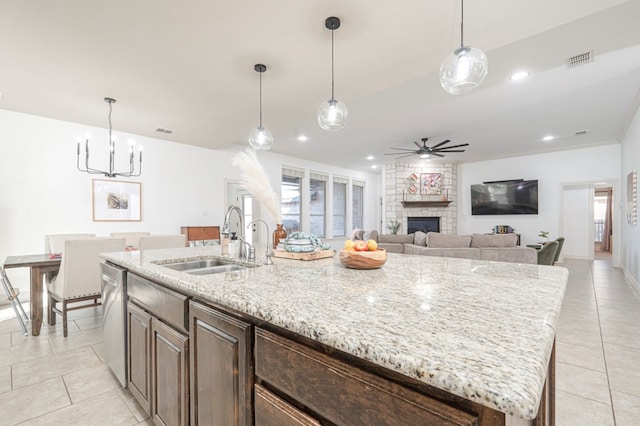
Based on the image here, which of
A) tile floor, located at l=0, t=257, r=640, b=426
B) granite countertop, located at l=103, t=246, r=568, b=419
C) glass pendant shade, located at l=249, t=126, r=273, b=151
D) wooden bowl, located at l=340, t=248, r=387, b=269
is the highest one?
glass pendant shade, located at l=249, t=126, r=273, b=151

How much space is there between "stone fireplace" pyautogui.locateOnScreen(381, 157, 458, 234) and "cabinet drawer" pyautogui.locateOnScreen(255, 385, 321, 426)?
780 centimetres

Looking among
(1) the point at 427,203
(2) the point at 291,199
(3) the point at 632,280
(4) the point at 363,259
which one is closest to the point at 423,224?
(1) the point at 427,203

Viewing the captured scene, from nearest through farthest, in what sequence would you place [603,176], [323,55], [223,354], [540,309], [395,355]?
1. [395,355]
2. [540,309]
3. [223,354]
4. [323,55]
5. [603,176]

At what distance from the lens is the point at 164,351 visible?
1362 millimetres

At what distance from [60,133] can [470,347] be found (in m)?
5.77

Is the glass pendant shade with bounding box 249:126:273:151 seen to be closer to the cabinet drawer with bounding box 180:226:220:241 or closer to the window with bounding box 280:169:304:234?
the cabinet drawer with bounding box 180:226:220:241

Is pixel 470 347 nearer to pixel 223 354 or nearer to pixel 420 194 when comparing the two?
pixel 223 354

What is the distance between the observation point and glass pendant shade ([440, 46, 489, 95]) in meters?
1.78

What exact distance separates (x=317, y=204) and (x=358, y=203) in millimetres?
1993

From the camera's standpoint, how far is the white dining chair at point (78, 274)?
2.77 metres

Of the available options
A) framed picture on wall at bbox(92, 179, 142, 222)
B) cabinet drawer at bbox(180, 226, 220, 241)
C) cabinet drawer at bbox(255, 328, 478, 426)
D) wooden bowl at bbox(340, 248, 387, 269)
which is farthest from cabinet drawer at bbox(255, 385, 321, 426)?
framed picture on wall at bbox(92, 179, 142, 222)

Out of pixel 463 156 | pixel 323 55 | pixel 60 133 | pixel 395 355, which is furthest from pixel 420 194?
pixel 395 355

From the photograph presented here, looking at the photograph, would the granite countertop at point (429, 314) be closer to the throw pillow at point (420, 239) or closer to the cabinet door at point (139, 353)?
the cabinet door at point (139, 353)

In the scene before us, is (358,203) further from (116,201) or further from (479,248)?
(116,201)
